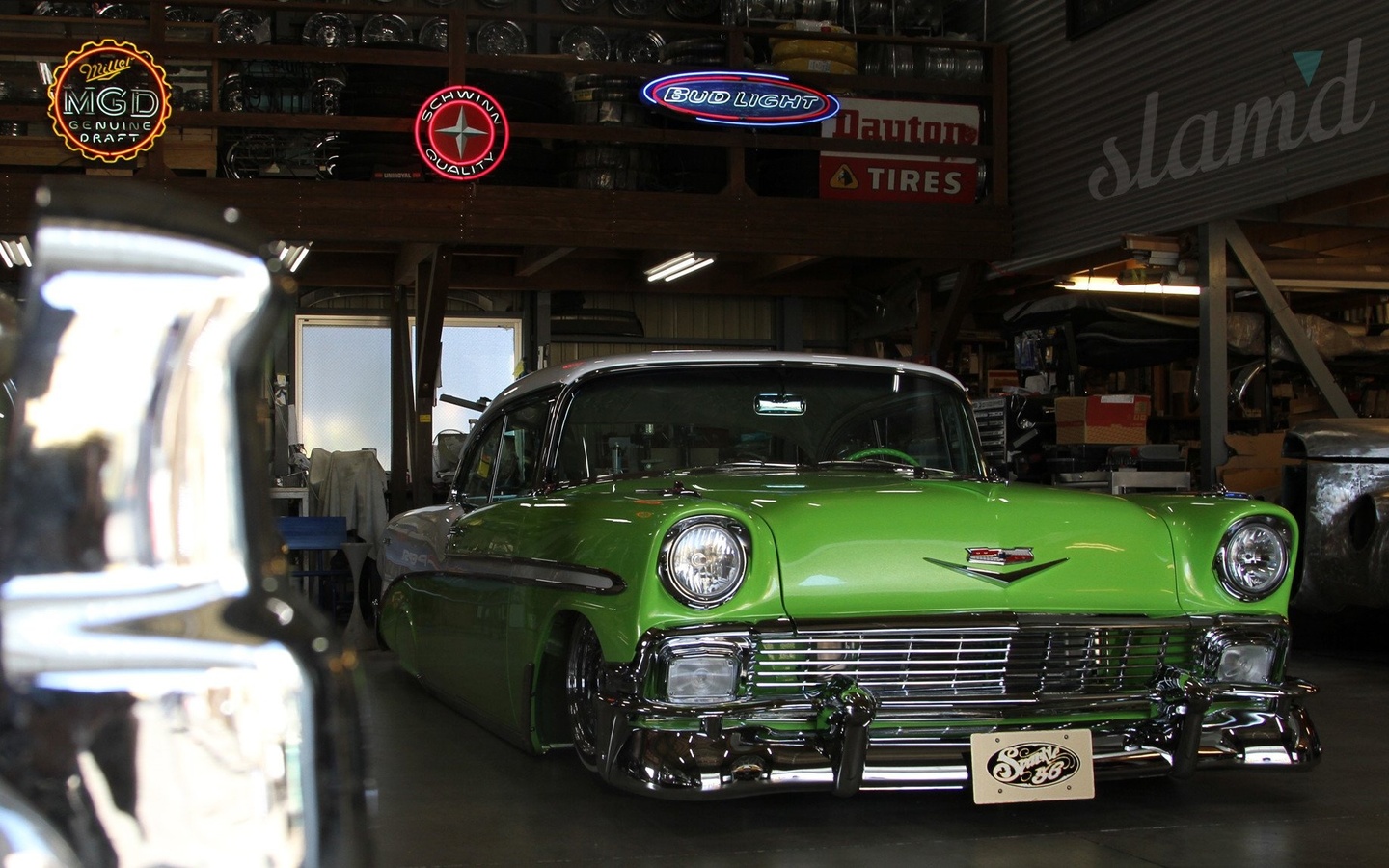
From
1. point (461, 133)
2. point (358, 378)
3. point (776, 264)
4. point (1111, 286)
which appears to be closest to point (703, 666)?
point (461, 133)

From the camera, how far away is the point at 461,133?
10227 millimetres

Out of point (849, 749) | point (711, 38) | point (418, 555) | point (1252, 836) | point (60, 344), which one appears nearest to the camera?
point (60, 344)

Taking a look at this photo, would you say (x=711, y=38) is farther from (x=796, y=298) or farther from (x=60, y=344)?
(x=60, y=344)

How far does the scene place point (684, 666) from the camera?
3.59 meters

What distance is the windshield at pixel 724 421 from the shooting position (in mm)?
4730

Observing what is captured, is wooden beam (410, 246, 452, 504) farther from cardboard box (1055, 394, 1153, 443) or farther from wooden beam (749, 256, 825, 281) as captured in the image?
cardboard box (1055, 394, 1153, 443)

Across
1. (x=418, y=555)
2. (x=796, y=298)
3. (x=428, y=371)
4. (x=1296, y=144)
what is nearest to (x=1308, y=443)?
(x=1296, y=144)

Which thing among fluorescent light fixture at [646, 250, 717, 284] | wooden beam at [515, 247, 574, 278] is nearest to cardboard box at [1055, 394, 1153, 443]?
fluorescent light fixture at [646, 250, 717, 284]

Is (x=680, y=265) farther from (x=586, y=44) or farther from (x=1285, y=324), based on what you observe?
(x=1285, y=324)

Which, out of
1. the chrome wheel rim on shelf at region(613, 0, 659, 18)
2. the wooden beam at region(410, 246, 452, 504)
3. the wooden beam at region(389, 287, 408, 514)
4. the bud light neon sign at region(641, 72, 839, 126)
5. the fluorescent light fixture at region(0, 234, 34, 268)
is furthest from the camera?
the chrome wheel rim on shelf at region(613, 0, 659, 18)

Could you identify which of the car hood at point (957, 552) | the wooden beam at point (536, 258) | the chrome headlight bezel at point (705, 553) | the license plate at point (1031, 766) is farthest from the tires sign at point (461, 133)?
the license plate at point (1031, 766)

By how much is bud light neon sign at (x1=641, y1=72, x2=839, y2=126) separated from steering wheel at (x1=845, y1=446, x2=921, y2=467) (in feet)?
20.4

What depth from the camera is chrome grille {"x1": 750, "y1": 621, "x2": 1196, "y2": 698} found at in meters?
3.65

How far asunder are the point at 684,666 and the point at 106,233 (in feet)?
9.31
